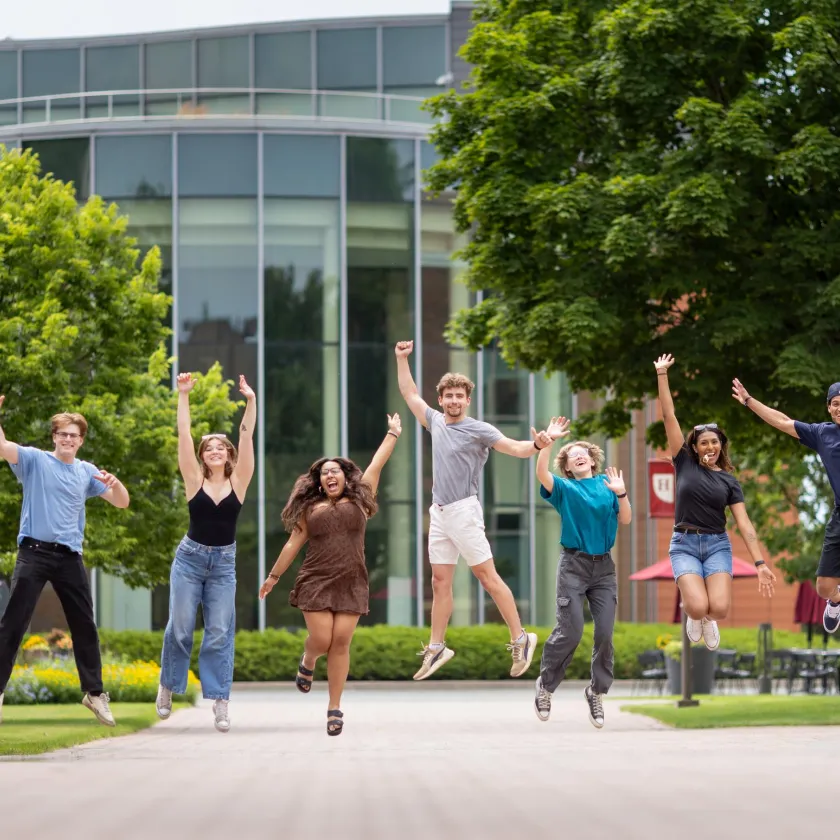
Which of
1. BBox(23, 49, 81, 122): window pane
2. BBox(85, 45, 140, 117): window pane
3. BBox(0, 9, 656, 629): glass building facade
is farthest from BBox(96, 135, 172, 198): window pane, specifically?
BBox(23, 49, 81, 122): window pane

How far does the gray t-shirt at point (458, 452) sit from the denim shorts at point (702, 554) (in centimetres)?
218

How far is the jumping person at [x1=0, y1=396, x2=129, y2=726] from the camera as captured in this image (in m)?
13.8

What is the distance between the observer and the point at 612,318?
2297 cm

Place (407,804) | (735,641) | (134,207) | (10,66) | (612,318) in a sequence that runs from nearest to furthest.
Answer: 1. (407,804)
2. (612,318)
3. (134,207)
4. (735,641)
5. (10,66)

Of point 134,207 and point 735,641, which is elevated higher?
point 134,207

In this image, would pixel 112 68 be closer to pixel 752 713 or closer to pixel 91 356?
pixel 91 356

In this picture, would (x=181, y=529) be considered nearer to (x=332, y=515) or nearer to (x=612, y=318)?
(x=612, y=318)

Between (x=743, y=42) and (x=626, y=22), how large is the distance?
166 centimetres

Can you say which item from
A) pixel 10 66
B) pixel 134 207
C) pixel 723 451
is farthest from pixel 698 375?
pixel 10 66

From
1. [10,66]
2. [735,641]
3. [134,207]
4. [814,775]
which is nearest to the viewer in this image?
[814,775]

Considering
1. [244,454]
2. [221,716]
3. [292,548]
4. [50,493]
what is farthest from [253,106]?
[221,716]

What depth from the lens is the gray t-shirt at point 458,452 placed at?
13.1m

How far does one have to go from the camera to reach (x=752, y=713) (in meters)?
23.2

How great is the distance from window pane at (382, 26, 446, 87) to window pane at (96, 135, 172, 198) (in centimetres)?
1301
